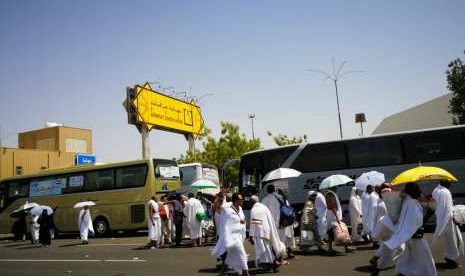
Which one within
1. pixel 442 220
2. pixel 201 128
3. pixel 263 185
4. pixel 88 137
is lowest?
pixel 442 220

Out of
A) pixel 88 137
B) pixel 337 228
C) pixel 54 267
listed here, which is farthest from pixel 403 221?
pixel 88 137

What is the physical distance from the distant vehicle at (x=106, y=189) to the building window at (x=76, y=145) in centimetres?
3872

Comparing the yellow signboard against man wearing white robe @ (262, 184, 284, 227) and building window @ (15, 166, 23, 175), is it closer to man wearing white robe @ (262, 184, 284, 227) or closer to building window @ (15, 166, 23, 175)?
man wearing white robe @ (262, 184, 284, 227)

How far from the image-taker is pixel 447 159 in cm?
1672

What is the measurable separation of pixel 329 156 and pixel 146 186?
8476mm

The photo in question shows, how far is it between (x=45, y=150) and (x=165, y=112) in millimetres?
28875

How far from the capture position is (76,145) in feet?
209

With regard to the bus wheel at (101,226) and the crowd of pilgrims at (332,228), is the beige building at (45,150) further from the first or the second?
the crowd of pilgrims at (332,228)

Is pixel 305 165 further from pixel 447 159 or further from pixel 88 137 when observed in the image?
pixel 88 137

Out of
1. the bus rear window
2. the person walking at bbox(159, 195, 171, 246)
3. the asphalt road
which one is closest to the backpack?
the asphalt road

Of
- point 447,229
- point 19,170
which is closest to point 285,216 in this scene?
point 447,229

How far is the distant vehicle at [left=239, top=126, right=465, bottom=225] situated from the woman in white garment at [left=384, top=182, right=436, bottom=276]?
10398 mm

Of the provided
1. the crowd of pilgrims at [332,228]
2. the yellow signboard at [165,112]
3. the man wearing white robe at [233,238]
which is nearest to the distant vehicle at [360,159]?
the crowd of pilgrims at [332,228]

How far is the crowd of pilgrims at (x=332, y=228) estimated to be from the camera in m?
7.08
